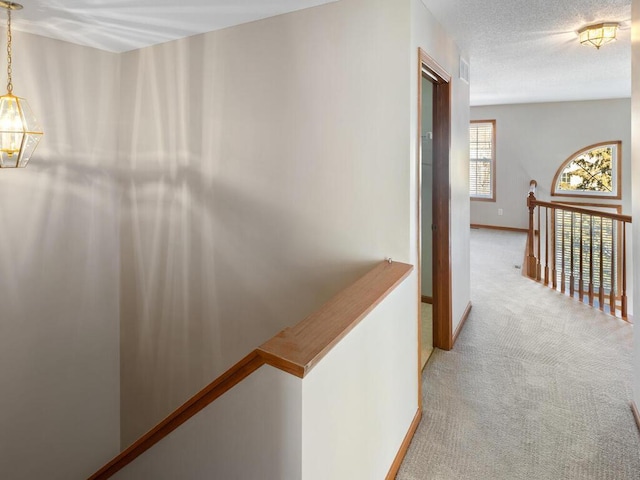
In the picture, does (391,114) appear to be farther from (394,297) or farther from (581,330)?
(581,330)

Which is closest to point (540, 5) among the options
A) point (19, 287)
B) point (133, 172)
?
point (133, 172)

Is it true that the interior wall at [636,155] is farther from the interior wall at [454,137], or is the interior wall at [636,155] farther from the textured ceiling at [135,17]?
the textured ceiling at [135,17]

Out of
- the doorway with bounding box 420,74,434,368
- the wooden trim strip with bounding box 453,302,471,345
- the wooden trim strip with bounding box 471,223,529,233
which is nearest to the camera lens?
the wooden trim strip with bounding box 453,302,471,345

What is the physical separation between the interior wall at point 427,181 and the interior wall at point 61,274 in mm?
2670

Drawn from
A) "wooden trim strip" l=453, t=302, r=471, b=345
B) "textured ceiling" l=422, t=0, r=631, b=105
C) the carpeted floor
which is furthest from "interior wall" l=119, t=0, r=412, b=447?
"wooden trim strip" l=453, t=302, r=471, b=345

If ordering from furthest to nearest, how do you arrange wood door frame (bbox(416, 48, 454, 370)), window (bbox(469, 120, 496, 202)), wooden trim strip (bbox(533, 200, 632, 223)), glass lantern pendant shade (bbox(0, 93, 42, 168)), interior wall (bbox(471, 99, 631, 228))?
window (bbox(469, 120, 496, 202))
interior wall (bbox(471, 99, 631, 228))
wooden trim strip (bbox(533, 200, 632, 223))
wood door frame (bbox(416, 48, 454, 370))
glass lantern pendant shade (bbox(0, 93, 42, 168))

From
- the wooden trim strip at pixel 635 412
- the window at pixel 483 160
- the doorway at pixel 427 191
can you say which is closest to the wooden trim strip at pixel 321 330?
the wooden trim strip at pixel 635 412

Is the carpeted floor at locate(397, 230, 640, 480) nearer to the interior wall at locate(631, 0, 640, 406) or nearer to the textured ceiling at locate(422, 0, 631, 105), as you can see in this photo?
the interior wall at locate(631, 0, 640, 406)

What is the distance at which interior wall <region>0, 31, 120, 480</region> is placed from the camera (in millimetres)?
2953

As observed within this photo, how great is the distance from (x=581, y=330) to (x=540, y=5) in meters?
2.49

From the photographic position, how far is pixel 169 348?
3.35 m

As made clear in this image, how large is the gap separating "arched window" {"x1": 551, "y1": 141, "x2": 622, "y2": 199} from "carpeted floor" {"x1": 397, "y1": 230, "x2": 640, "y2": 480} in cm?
351

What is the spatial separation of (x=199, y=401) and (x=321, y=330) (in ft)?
1.58

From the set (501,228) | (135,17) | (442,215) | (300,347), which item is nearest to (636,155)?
(442,215)
